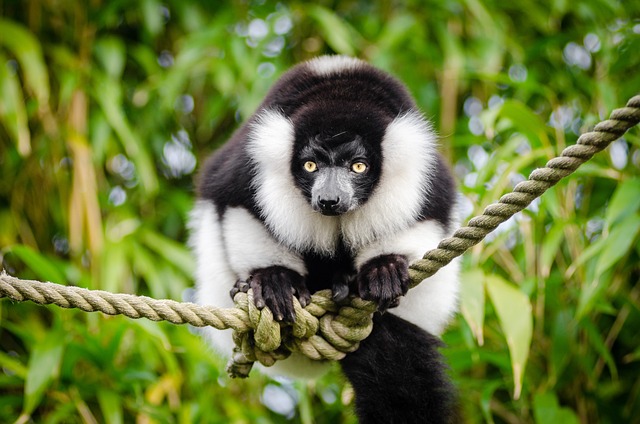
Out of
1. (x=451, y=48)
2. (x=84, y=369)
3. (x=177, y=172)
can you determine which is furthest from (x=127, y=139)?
(x=451, y=48)

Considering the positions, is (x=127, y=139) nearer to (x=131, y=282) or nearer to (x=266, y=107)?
(x=131, y=282)

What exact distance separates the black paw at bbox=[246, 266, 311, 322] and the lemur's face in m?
0.25

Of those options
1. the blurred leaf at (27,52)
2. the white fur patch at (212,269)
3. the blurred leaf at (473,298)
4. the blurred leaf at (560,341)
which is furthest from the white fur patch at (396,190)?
the blurred leaf at (27,52)

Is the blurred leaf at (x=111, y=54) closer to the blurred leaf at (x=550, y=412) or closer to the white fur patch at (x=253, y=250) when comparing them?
the white fur patch at (x=253, y=250)

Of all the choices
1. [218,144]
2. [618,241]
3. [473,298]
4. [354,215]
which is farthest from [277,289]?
[218,144]

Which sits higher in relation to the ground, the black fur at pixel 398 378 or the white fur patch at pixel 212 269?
the white fur patch at pixel 212 269

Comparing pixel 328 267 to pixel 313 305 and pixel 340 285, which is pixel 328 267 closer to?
pixel 340 285

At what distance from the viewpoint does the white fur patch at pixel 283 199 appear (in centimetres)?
239

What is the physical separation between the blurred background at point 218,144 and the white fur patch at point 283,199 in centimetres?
80

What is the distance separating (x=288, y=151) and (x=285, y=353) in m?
0.69

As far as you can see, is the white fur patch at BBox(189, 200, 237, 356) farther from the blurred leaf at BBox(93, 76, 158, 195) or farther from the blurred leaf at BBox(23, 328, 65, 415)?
the blurred leaf at BBox(93, 76, 158, 195)

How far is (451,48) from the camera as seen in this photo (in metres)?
4.32

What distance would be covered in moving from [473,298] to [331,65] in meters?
1.11

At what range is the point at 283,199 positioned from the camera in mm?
2412
